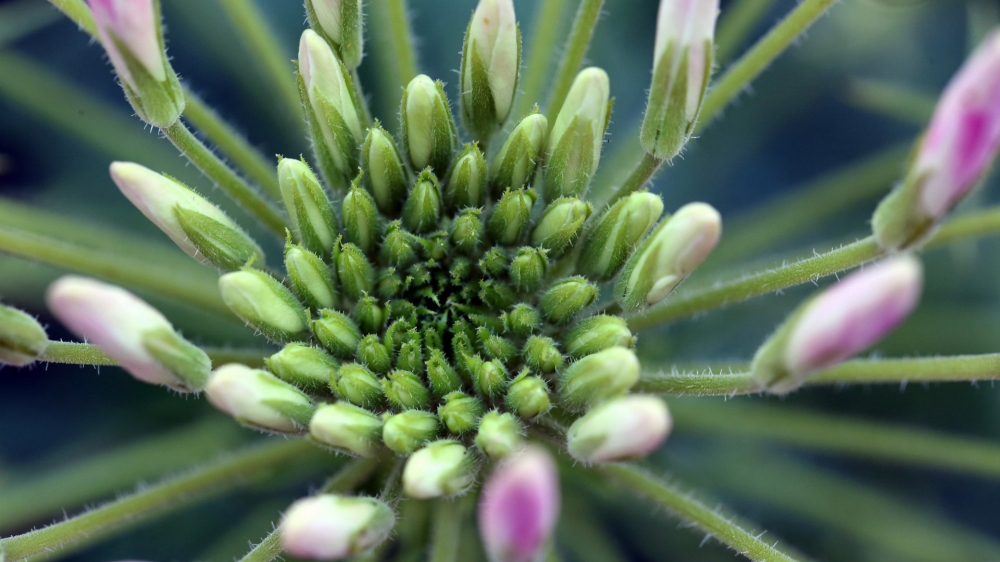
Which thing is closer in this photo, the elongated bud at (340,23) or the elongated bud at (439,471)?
the elongated bud at (439,471)

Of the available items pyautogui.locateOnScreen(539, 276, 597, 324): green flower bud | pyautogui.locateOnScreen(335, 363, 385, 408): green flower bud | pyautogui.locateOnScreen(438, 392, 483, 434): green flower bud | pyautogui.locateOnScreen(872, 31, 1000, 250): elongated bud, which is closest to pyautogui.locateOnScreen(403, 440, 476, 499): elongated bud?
pyautogui.locateOnScreen(438, 392, 483, 434): green flower bud

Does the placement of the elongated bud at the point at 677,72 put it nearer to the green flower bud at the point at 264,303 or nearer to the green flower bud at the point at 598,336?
the green flower bud at the point at 598,336

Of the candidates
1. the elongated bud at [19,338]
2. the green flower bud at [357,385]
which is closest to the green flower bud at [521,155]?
the green flower bud at [357,385]

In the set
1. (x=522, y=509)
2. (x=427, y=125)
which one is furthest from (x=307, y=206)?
(x=522, y=509)

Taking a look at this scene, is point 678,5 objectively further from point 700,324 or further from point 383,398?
point 700,324

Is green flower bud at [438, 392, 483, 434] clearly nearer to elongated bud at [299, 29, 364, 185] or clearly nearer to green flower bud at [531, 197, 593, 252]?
green flower bud at [531, 197, 593, 252]

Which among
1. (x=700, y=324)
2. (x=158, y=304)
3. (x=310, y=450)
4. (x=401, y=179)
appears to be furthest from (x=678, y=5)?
(x=158, y=304)
